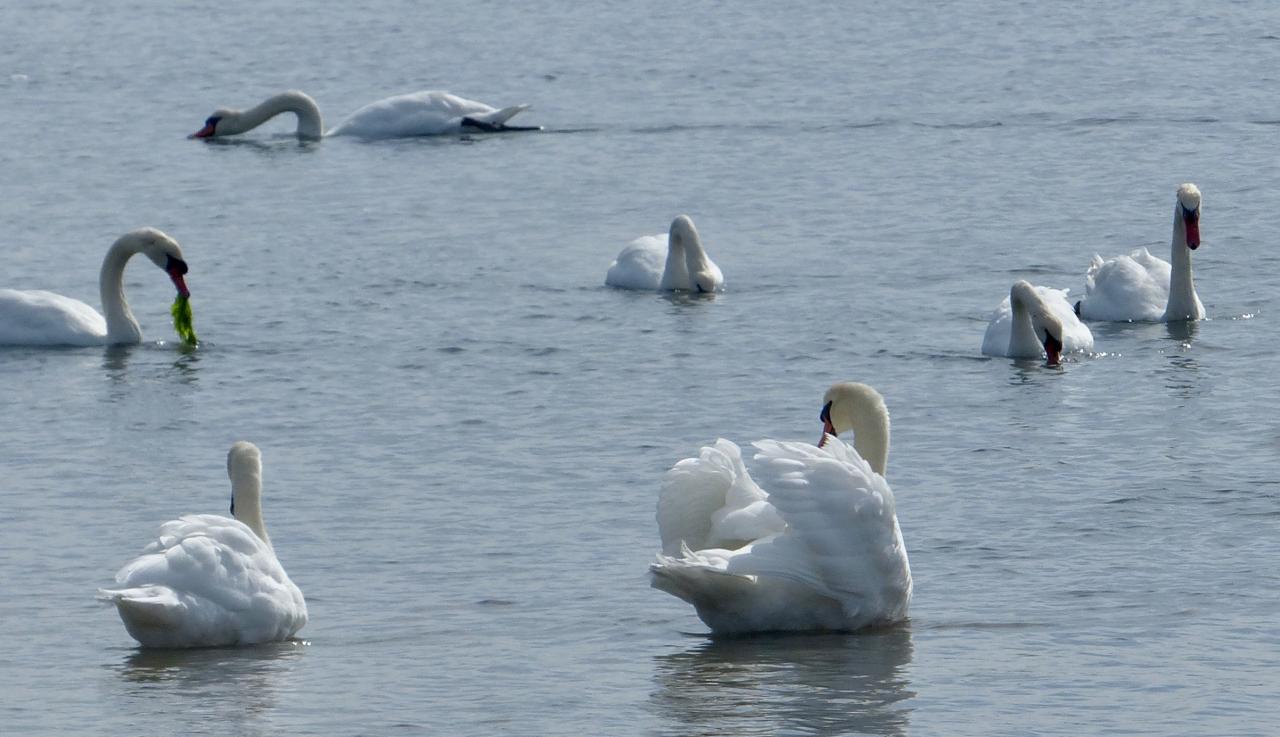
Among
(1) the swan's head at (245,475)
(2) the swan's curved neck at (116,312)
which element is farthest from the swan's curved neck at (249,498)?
(2) the swan's curved neck at (116,312)

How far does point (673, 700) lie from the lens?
863 centimetres

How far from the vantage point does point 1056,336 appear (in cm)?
1545

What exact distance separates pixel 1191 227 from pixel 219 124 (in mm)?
13905

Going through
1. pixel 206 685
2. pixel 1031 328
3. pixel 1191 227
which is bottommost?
pixel 206 685

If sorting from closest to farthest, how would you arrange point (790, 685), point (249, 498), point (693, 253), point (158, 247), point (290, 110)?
point (790, 685)
point (249, 498)
point (158, 247)
point (693, 253)
point (290, 110)

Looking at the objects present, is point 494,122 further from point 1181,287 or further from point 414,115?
point 1181,287

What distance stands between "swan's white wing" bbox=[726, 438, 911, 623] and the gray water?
22 centimetres

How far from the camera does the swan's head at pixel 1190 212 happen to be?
17.2 metres

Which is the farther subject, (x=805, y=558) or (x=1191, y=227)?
(x=1191, y=227)

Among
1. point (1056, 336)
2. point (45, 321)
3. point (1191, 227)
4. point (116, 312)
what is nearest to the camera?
point (1056, 336)

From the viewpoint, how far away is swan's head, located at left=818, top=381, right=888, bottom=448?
410 inches

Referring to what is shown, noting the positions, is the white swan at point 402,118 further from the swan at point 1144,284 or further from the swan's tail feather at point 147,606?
the swan's tail feather at point 147,606

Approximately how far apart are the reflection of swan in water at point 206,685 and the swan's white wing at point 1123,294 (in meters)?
8.88

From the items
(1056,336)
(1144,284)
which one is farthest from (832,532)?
(1144,284)
